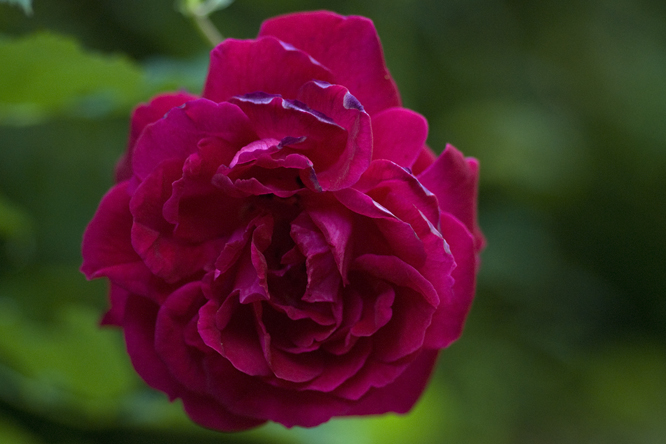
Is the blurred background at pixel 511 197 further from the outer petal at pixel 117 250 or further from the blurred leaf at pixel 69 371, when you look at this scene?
the outer petal at pixel 117 250

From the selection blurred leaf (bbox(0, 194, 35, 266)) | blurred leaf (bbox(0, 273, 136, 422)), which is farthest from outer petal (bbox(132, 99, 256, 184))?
blurred leaf (bbox(0, 273, 136, 422))

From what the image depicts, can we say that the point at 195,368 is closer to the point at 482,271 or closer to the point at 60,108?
the point at 60,108

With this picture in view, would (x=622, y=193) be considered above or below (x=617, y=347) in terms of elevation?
above

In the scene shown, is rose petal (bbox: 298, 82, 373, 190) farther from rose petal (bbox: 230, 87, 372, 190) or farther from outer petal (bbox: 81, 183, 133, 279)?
outer petal (bbox: 81, 183, 133, 279)

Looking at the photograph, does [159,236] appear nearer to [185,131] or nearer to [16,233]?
[185,131]

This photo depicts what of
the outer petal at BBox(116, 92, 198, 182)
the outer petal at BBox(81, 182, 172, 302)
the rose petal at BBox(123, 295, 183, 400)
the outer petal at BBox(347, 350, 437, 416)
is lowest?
the outer petal at BBox(347, 350, 437, 416)

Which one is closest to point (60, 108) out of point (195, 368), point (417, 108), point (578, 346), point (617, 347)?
point (195, 368)
